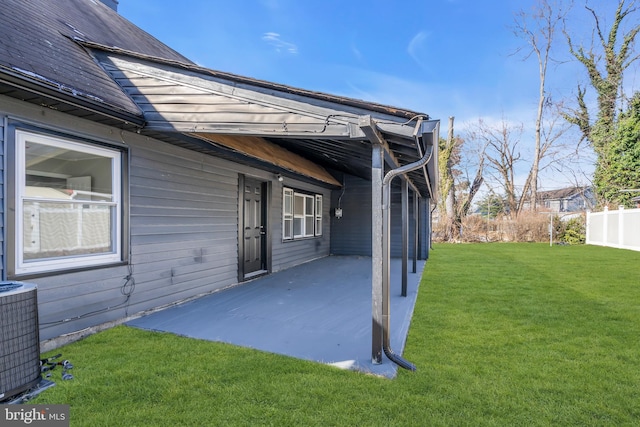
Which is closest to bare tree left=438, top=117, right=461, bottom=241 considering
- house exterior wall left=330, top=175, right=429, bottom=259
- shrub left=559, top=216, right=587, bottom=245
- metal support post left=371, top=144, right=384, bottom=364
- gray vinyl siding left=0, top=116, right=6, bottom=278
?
shrub left=559, top=216, right=587, bottom=245

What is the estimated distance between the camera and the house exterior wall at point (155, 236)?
11.1 ft

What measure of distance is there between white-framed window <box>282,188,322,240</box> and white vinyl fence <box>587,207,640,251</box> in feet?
40.0

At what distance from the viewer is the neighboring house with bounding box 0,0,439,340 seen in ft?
9.92

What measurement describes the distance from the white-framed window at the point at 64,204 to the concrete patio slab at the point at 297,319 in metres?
1.11

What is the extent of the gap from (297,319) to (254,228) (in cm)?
311

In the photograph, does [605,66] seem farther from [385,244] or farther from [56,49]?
[56,49]

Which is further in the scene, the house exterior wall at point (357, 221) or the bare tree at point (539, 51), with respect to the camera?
the bare tree at point (539, 51)

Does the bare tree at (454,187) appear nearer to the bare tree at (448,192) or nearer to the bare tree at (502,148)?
the bare tree at (448,192)

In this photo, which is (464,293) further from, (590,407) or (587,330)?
(590,407)

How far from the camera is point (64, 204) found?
354 centimetres

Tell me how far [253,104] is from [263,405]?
2606 mm

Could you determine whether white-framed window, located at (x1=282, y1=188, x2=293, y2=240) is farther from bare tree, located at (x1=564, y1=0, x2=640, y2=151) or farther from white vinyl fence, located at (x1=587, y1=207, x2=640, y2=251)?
bare tree, located at (x1=564, y1=0, x2=640, y2=151)

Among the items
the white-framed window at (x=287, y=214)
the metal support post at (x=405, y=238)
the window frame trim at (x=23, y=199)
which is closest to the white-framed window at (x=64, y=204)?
the window frame trim at (x=23, y=199)

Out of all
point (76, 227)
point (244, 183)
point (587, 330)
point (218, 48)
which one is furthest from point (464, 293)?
point (218, 48)
